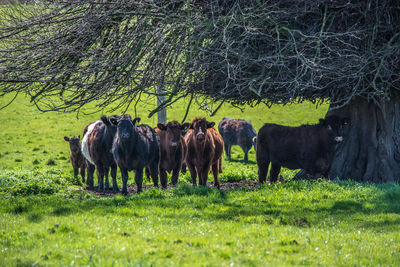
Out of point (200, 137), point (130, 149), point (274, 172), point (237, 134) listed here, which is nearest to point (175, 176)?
point (200, 137)

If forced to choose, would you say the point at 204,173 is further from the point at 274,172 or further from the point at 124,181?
the point at 124,181

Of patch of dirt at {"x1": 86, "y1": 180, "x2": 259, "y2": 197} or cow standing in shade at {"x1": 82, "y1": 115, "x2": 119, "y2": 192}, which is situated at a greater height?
cow standing in shade at {"x1": 82, "y1": 115, "x2": 119, "y2": 192}

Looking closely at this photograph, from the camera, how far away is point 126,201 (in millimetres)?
10477

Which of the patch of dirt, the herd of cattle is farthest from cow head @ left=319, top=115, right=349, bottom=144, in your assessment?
the patch of dirt

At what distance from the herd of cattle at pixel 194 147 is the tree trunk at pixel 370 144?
1.86 ft

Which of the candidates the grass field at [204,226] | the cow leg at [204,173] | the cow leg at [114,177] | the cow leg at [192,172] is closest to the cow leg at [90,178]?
the cow leg at [114,177]

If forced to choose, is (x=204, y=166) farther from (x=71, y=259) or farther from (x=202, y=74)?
(x=71, y=259)

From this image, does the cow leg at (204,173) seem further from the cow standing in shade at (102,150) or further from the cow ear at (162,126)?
the cow standing in shade at (102,150)

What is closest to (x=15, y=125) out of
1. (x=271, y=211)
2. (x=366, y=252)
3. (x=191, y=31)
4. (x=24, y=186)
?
(x=24, y=186)

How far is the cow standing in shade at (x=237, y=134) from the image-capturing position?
2803 cm

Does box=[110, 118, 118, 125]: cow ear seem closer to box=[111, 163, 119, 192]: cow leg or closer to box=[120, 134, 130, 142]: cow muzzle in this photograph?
box=[120, 134, 130, 142]: cow muzzle

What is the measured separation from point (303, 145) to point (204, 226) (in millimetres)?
6594

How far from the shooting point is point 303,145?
1401 cm

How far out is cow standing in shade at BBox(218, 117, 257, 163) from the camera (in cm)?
2803
